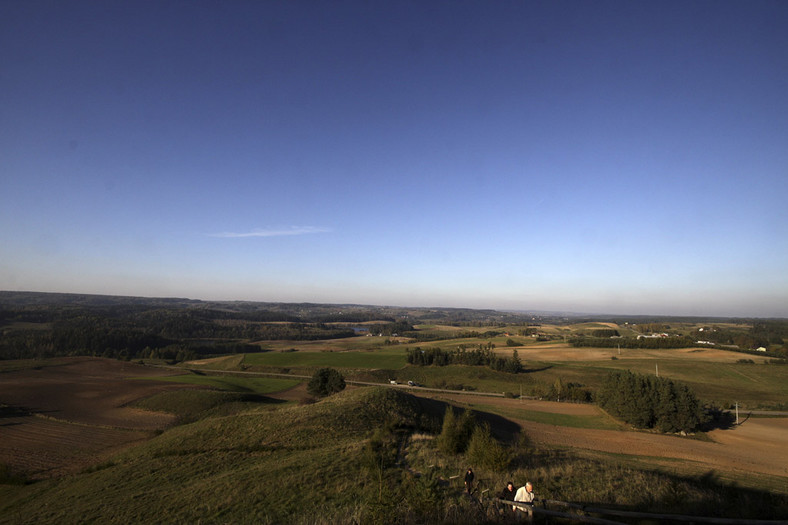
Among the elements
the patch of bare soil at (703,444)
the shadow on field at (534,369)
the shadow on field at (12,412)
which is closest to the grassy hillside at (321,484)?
the patch of bare soil at (703,444)

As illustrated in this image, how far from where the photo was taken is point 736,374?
73.1m

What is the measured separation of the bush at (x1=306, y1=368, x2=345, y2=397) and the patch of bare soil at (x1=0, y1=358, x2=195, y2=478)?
20.1 meters

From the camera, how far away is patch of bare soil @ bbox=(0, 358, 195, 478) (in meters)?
31.6

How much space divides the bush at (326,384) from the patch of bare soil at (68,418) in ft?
66.0

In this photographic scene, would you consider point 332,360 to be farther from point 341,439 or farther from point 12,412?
point 341,439

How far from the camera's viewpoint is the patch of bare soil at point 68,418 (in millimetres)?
31616

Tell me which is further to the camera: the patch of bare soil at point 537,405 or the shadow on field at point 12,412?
the patch of bare soil at point 537,405

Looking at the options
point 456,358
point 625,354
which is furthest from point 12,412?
point 625,354

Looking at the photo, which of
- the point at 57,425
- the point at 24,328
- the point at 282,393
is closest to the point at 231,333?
the point at 24,328

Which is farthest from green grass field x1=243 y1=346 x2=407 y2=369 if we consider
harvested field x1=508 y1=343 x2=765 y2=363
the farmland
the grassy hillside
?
the grassy hillside

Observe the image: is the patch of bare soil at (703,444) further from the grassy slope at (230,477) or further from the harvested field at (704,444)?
the grassy slope at (230,477)

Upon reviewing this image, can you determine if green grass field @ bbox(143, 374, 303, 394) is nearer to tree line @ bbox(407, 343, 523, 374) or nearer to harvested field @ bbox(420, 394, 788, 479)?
tree line @ bbox(407, 343, 523, 374)

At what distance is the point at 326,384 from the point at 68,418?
35.3 meters

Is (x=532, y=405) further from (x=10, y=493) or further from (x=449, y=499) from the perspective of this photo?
(x=10, y=493)
